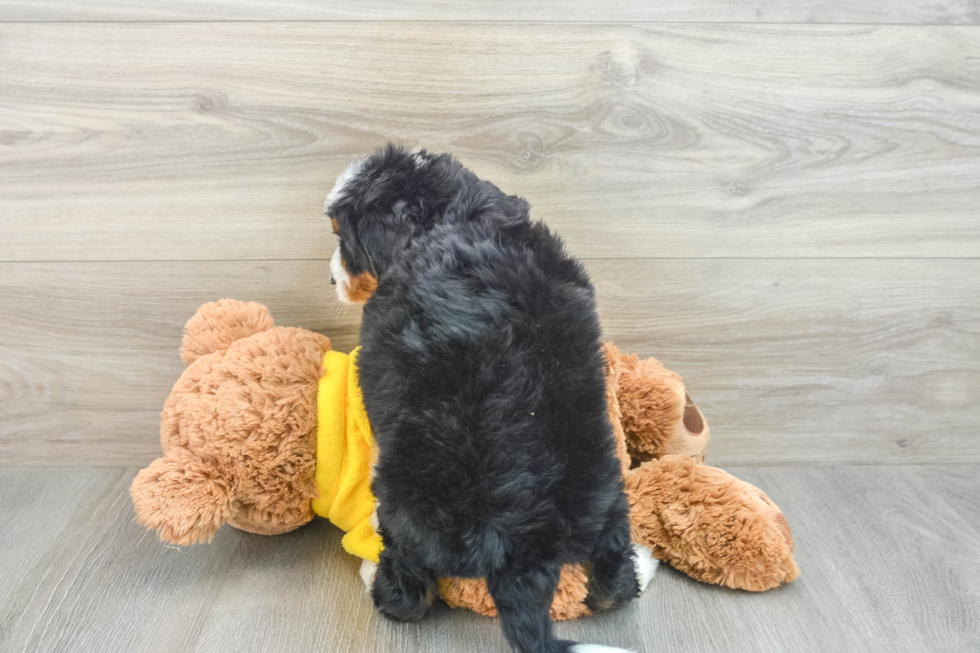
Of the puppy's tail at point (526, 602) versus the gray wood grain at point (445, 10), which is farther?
the gray wood grain at point (445, 10)

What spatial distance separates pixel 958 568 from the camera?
2.49 ft

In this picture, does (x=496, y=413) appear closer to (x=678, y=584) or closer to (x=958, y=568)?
(x=678, y=584)

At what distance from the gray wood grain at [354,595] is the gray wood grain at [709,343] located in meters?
0.10

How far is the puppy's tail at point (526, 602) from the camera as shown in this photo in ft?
1.83

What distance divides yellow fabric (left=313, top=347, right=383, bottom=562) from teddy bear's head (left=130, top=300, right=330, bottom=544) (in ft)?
0.04

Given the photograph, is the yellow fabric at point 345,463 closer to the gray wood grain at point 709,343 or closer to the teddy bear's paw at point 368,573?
the teddy bear's paw at point 368,573

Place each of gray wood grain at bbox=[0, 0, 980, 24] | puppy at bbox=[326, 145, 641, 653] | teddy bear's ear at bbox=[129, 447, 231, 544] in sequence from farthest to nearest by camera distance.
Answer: gray wood grain at bbox=[0, 0, 980, 24] → teddy bear's ear at bbox=[129, 447, 231, 544] → puppy at bbox=[326, 145, 641, 653]

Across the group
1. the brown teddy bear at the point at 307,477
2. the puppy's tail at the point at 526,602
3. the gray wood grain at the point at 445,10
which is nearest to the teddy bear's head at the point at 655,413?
the brown teddy bear at the point at 307,477

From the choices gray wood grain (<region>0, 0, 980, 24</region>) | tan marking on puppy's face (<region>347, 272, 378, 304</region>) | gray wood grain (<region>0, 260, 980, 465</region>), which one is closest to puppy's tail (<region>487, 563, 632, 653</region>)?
tan marking on puppy's face (<region>347, 272, 378, 304</region>)

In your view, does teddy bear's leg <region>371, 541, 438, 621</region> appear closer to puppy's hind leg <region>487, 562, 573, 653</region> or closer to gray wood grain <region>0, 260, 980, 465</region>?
puppy's hind leg <region>487, 562, 573, 653</region>

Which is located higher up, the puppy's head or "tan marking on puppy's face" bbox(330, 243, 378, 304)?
the puppy's head

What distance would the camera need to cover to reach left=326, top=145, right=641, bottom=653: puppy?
0.55m

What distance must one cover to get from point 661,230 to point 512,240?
0.33 m

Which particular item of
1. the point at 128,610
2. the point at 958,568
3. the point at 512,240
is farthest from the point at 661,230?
the point at 128,610
